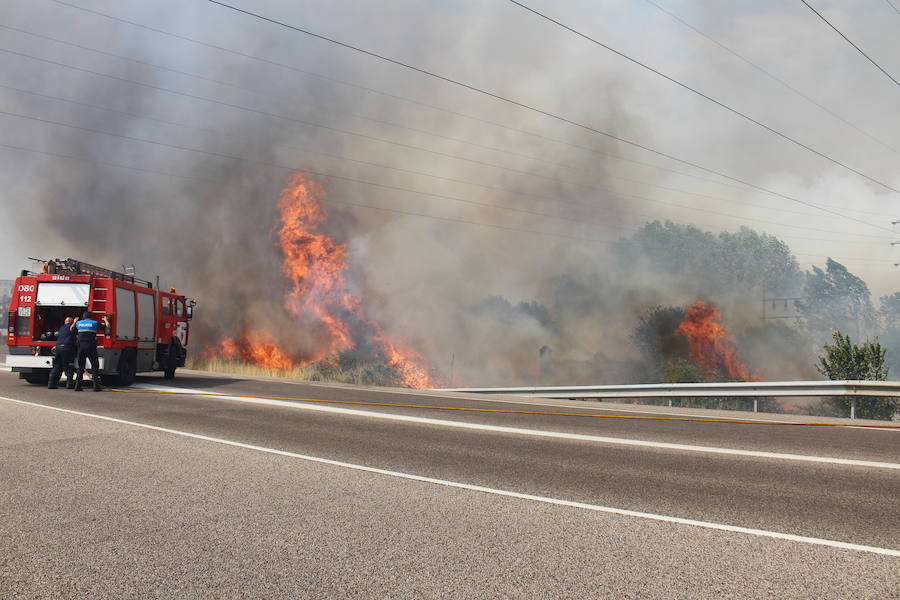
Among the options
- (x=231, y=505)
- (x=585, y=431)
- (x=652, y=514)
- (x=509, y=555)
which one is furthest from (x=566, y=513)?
(x=585, y=431)

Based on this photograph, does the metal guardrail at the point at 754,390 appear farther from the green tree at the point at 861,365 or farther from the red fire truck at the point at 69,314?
the red fire truck at the point at 69,314

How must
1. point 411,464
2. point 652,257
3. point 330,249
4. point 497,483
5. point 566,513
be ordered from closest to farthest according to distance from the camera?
1. point 566,513
2. point 497,483
3. point 411,464
4. point 330,249
5. point 652,257

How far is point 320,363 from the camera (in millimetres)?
27062

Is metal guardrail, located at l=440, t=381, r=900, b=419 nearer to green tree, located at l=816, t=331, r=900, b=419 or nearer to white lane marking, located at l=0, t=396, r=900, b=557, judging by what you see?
green tree, located at l=816, t=331, r=900, b=419

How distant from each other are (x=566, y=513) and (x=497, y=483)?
1.11 m

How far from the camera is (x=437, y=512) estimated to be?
4.69 meters

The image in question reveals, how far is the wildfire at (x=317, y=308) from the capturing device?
29.8m

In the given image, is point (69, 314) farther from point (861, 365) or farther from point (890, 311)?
point (890, 311)

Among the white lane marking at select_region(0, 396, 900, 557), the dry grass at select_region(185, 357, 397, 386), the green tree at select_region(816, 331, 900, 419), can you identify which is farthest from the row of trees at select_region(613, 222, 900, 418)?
the white lane marking at select_region(0, 396, 900, 557)

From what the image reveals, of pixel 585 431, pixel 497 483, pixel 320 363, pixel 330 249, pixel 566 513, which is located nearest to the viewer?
pixel 566 513

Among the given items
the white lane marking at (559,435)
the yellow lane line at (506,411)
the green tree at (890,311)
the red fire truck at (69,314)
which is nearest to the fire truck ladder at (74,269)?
the red fire truck at (69,314)

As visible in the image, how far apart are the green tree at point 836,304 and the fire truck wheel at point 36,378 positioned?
2127 inches

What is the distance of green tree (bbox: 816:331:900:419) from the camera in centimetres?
1966

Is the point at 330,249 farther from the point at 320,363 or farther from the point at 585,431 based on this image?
the point at 585,431
